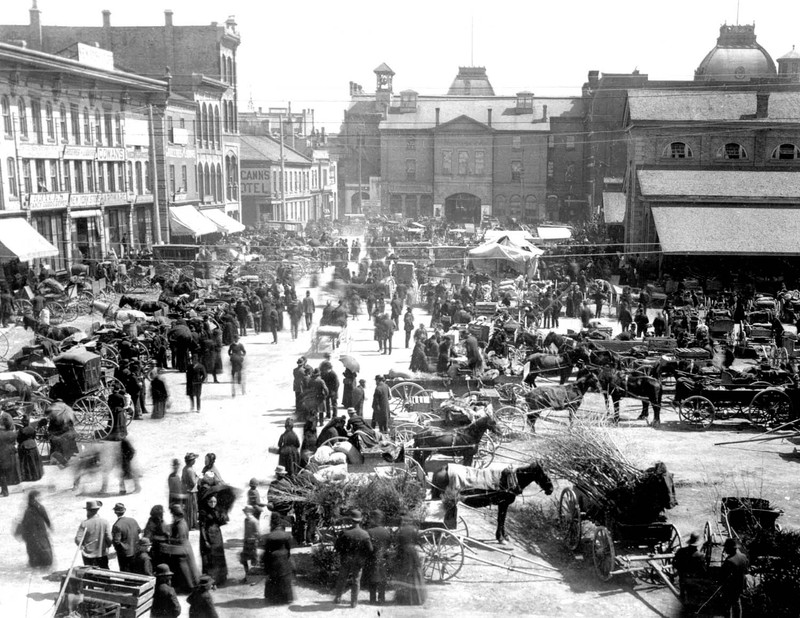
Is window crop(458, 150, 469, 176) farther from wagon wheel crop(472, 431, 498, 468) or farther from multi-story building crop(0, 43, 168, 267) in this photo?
wagon wheel crop(472, 431, 498, 468)

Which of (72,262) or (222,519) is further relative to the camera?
(72,262)

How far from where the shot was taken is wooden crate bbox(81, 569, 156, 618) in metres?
9.34

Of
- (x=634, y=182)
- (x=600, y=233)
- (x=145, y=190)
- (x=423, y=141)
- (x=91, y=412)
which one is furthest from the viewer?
(x=423, y=141)

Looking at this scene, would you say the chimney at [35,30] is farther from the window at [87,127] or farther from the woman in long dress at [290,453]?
the woman in long dress at [290,453]

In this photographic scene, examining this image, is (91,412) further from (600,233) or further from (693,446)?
(600,233)

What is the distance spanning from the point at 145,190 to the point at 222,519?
3918 centimetres

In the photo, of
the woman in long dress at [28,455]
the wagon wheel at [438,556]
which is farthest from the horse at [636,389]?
the woman in long dress at [28,455]

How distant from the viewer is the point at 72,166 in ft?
130

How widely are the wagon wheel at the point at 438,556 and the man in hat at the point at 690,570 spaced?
2.83 metres

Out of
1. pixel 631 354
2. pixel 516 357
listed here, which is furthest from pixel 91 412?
pixel 631 354

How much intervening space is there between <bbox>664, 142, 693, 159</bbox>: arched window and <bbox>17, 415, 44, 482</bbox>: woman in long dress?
127ft

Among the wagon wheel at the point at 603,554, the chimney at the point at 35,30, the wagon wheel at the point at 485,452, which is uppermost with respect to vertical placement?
the chimney at the point at 35,30

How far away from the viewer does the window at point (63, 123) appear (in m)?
38.7

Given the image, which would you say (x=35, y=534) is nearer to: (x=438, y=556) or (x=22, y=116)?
(x=438, y=556)
